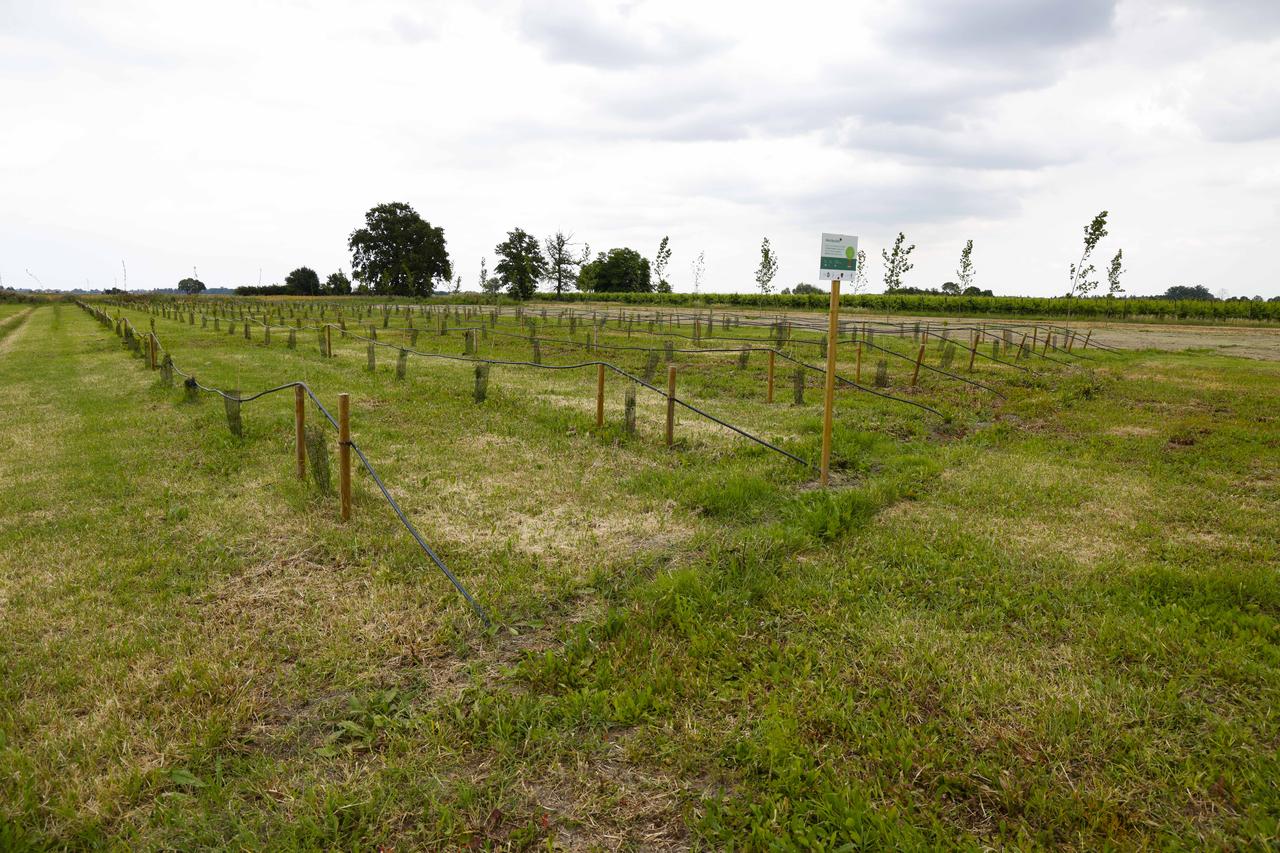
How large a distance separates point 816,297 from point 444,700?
71.6 m

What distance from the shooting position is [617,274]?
4045 inches

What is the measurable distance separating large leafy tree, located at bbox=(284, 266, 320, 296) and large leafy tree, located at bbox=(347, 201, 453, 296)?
806 inches

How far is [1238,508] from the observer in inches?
273

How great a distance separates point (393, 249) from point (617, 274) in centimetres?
3178

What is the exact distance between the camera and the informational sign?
6941 millimetres

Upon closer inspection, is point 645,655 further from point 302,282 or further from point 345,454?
point 302,282

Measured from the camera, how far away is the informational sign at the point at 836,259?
273 inches

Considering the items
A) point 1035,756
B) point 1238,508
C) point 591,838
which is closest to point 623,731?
point 591,838

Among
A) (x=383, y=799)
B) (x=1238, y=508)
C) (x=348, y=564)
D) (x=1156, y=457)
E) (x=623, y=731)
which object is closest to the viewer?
(x=383, y=799)

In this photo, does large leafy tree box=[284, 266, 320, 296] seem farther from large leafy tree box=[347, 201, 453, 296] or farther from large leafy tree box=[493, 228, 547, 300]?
Answer: large leafy tree box=[493, 228, 547, 300]

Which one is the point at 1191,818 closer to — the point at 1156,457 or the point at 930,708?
the point at 930,708

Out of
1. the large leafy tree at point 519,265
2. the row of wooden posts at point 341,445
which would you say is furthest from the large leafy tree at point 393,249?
the row of wooden posts at point 341,445

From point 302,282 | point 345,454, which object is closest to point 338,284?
point 302,282

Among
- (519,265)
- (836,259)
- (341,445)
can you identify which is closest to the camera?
(341,445)
